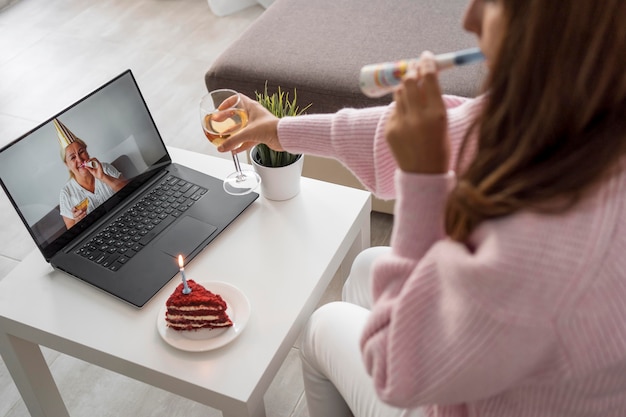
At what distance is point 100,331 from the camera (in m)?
1.14

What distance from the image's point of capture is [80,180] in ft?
4.16

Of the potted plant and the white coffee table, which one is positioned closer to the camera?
the white coffee table

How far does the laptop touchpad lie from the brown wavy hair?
2.18 ft

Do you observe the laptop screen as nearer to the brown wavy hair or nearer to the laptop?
the laptop

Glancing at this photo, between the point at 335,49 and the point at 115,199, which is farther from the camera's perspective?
the point at 335,49

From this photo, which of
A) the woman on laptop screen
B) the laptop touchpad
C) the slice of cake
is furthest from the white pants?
the woman on laptop screen

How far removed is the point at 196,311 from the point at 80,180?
375mm

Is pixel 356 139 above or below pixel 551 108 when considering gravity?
below

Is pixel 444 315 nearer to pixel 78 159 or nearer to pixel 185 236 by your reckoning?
pixel 185 236

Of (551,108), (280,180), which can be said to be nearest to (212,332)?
(280,180)

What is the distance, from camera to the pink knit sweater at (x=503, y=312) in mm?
686

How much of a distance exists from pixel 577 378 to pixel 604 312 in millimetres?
88

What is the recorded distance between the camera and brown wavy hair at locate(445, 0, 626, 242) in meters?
0.64

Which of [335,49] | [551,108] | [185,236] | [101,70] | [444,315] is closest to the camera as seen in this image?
[551,108]
